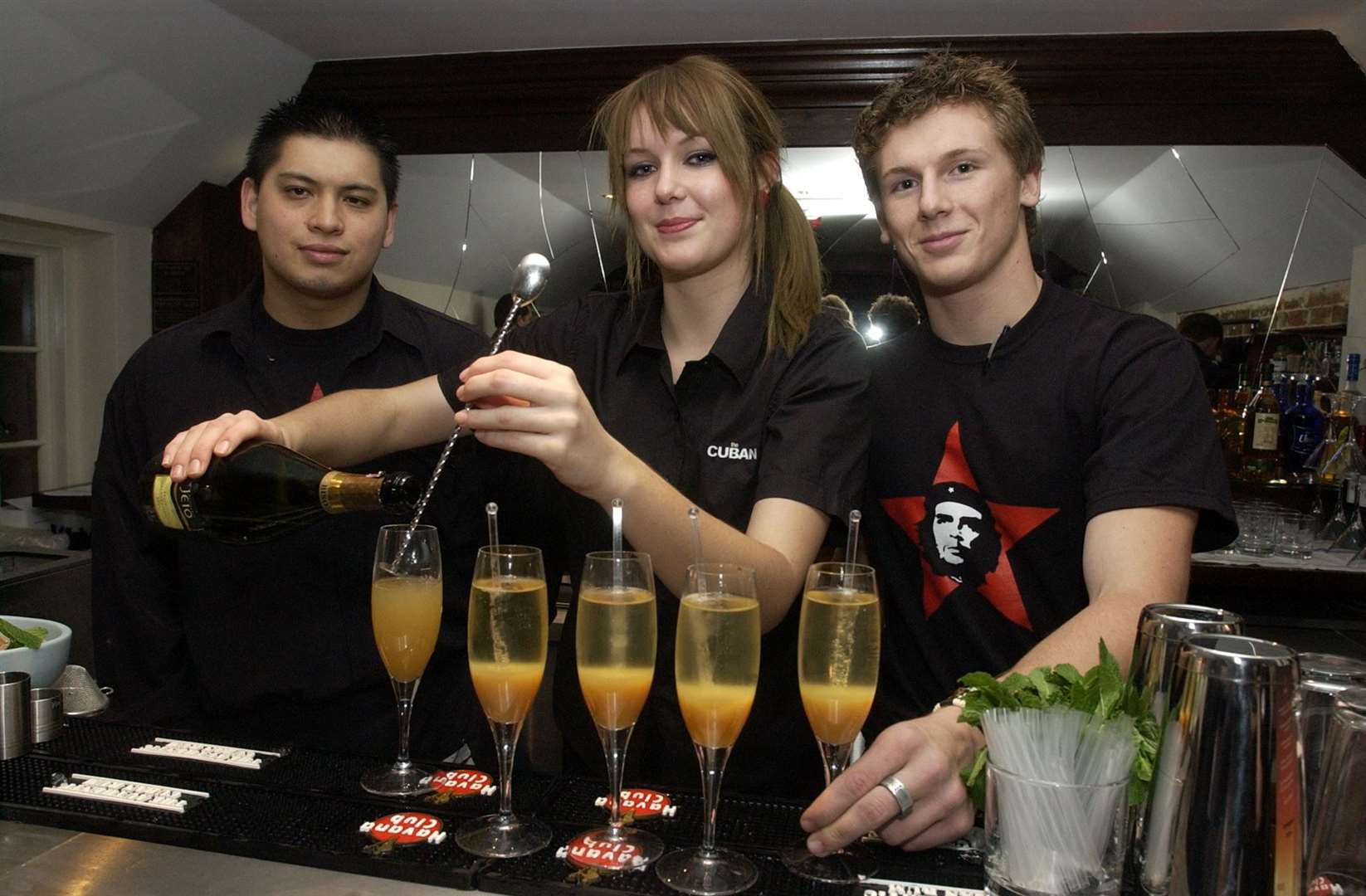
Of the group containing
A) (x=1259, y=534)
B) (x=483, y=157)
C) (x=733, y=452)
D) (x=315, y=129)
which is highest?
(x=483, y=157)

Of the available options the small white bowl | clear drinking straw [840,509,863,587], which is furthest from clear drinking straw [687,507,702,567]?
the small white bowl

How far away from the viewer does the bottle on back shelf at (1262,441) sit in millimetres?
3939

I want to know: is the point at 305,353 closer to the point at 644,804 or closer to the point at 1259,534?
the point at 644,804

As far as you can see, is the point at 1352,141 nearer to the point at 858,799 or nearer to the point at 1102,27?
the point at 1102,27

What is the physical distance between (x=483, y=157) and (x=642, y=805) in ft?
12.9

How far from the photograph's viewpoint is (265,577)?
5.86ft

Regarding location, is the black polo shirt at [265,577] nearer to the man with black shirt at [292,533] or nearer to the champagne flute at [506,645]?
the man with black shirt at [292,533]

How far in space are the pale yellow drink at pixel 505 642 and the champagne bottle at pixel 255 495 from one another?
0.95ft

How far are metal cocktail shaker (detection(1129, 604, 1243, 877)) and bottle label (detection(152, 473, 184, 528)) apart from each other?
127cm

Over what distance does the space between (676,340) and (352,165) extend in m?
0.81

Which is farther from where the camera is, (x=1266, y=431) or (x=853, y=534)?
(x=1266, y=431)

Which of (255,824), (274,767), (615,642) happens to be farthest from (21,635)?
(615,642)

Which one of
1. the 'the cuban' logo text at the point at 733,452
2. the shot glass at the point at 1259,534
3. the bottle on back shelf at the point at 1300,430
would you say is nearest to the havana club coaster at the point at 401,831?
the 'the cuban' logo text at the point at 733,452

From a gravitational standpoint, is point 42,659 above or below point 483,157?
below
